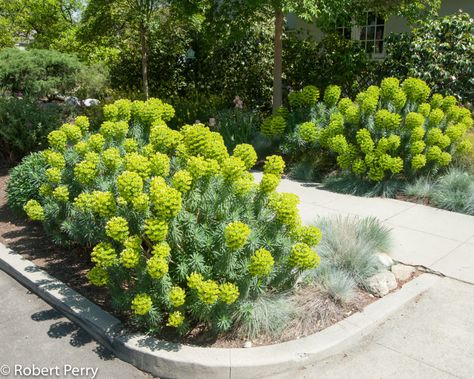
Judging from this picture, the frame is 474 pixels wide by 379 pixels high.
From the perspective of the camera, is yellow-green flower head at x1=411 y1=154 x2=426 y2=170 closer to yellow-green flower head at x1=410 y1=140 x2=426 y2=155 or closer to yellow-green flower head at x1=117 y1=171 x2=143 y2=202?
yellow-green flower head at x1=410 y1=140 x2=426 y2=155

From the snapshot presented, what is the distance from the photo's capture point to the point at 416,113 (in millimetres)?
6531

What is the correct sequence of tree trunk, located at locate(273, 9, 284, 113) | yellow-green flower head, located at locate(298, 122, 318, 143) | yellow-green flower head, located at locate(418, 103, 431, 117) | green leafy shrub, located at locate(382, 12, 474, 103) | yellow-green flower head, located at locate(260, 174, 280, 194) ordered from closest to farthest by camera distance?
yellow-green flower head, located at locate(260, 174, 280, 194) → yellow-green flower head, located at locate(418, 103, 431, 117) → yellow-green flower head, located at locate(298, 122, 318, 143) → green leafy shrub, located at locate(382, 12, 474, 103) → tree trunk, located at locate(273, 9, 284, 113)

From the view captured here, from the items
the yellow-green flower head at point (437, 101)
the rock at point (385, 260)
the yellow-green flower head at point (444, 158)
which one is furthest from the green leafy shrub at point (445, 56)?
the rock at point (385, 260)

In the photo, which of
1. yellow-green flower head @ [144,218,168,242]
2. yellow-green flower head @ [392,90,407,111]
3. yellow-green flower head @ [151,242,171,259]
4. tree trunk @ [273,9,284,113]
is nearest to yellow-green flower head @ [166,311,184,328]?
yellow-green flower head @ [151,242,171,259]

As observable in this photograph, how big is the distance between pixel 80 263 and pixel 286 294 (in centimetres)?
210

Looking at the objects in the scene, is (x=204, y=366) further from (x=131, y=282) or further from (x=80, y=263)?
(x=80, y=263)

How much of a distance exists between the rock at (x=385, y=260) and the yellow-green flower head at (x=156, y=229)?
6.88 ft

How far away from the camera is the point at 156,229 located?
3143 mm

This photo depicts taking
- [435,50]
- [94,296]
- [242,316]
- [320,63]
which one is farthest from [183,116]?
[242,316]

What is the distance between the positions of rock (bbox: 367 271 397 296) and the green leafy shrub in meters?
4.94

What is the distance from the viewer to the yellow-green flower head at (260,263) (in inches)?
127

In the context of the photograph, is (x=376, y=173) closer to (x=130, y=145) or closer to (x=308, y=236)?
(x=308, y=236)

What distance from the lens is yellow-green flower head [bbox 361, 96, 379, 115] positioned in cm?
665

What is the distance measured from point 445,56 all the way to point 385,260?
5050 millimetres
